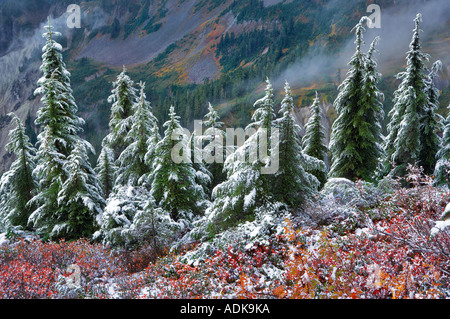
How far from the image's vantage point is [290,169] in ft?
31.0

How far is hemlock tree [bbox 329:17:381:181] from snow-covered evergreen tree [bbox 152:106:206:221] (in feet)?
30.9

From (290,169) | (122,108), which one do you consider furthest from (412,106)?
(122,108)

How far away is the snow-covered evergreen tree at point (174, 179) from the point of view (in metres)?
13.1

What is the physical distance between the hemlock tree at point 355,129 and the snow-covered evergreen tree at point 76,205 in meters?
14.2

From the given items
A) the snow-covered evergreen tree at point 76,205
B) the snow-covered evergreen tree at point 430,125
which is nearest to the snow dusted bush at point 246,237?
the snow-covered evergreen tree at point 76,205

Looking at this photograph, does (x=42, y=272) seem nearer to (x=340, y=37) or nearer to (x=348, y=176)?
(x=348, y=176)

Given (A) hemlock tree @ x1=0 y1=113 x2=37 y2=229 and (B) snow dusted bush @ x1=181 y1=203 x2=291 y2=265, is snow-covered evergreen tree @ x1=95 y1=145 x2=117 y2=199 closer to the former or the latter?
(A) hemlock tree @ x1=0 y1=113 x2=37 y2=229

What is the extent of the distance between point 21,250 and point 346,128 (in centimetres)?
1723

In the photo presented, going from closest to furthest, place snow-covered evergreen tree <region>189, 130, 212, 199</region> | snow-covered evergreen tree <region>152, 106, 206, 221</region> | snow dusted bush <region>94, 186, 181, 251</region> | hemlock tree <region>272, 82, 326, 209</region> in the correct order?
1. hemlock tree <region>272, 82, 326, 209</region>
2. snow dusted bush <region>94, 186, 181, 251</region>
3. snow-covered evergreen tree <region>152, 106, 206, 221</region>
4. snow-covered evergreen tree <region>189, 130, 212, 199</region>

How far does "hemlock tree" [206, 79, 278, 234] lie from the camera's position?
29.9 ft

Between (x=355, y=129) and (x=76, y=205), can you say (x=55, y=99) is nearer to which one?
A: (x=76, y=205)

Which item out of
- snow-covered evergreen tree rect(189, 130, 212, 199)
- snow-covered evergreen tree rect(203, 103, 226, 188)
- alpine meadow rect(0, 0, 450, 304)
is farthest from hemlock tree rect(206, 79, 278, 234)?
snow-covered evergreen tree rect(203, 103, 226, 188)

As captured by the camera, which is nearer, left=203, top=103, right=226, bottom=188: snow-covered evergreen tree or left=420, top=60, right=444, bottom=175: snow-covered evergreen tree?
left=203, top=103, right=226, bottom=188: snow-covered evergreen tree

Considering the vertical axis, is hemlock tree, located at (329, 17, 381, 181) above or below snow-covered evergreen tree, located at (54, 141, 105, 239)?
above
